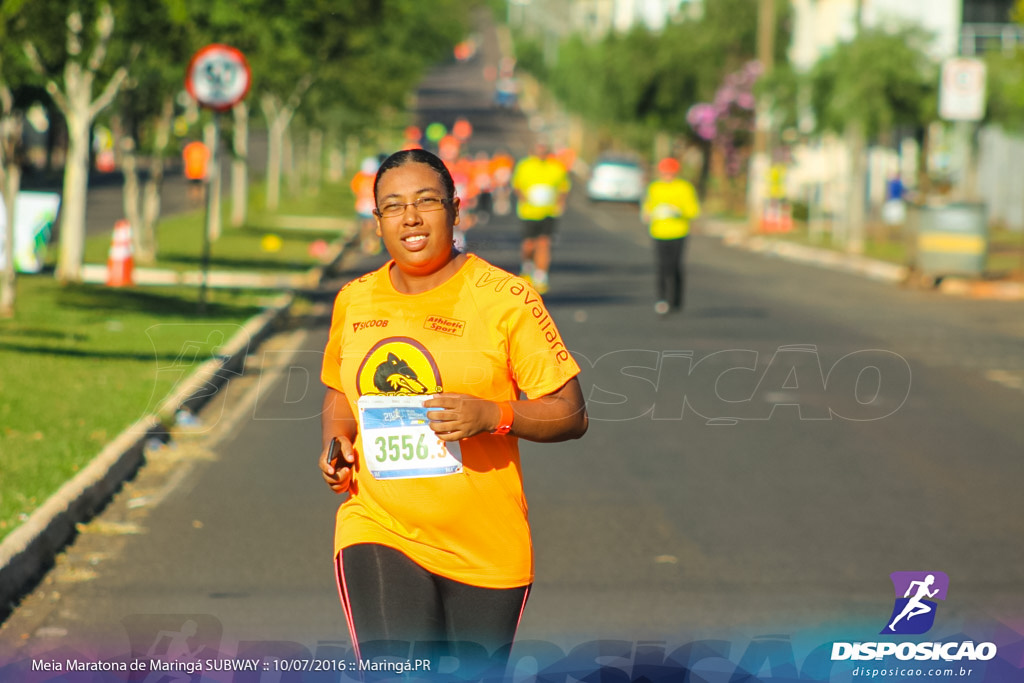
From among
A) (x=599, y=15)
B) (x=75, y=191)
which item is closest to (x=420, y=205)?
(x=75, y=191)

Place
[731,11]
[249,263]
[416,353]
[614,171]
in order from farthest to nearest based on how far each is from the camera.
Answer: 1. [731,11]
2. [614,171]
3. [249,263]
4. [416,353]

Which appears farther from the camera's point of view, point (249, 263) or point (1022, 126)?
point (1022, 126)

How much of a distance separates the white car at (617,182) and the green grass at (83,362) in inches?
1385

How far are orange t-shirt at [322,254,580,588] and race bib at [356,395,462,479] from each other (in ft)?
0.11

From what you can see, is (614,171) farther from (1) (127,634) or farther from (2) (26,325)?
(1) (127,634)

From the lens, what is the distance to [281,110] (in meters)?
43.5

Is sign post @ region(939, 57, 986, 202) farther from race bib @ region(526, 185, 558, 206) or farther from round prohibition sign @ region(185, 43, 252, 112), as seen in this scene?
round prohibition sign @ region(185, 43, 252, 112)

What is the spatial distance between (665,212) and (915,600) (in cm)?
1357

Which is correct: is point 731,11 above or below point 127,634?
above

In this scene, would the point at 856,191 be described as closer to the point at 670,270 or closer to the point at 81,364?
the point at 670,270

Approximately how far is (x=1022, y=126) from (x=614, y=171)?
25.8m

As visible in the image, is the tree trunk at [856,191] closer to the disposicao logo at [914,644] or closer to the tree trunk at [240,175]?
the tree trunk at [240,175]

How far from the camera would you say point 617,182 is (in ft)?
194

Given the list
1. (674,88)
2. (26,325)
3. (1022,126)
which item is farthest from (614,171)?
(26,325)
